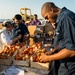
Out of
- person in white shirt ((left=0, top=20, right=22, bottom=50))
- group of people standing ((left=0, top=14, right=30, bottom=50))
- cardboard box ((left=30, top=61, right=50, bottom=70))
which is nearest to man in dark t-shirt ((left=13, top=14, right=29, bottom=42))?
group of people standing ((left=0, top=14, right=30, bottom=50))

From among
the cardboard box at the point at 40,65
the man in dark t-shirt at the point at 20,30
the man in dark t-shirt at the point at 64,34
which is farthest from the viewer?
the man in dark t-shirt at the point at 20,30

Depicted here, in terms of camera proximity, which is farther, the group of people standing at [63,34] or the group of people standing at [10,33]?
the group of people standing at [10,33]

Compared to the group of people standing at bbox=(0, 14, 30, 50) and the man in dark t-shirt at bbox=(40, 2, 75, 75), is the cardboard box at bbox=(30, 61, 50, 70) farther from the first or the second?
the group of people standing at bbox=(0, 14, 30, 50)

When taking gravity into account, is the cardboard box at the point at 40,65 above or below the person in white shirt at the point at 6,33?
below

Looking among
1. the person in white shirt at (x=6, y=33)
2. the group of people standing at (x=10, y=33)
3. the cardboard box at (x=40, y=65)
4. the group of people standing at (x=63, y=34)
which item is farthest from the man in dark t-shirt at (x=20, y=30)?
the group of people standing at (x=63, y=34)

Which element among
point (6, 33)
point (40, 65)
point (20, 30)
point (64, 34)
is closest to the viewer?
point (64, 34)

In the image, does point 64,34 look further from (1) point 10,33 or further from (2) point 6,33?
(1) point 10,33

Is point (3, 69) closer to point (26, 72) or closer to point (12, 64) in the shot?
point (12, 64)

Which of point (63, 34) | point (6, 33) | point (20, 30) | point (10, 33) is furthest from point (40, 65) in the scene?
Answer: point (20, 30)

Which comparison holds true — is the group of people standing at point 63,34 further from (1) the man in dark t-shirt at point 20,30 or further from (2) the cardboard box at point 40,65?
(1) the man in dark t-shirt at point 20,30

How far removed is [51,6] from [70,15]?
34cm

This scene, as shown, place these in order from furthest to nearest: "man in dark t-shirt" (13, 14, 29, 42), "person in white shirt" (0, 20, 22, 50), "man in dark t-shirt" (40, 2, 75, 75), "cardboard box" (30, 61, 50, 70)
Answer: "man in dark t-shirt" (13, 14, 29, 42)
"person in white shirt" (0, 20, 22, 50)
"cardboard box" (30, 61, 50, 70)
"man in dark t-shirt" (40, 2, 75, 75)

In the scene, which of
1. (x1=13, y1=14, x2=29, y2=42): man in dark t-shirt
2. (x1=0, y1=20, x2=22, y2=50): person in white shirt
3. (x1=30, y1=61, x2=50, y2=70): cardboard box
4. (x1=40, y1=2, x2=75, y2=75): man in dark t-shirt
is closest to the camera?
(x1=40, y1=2, x2=75, y2=75): man in dark t-shirt

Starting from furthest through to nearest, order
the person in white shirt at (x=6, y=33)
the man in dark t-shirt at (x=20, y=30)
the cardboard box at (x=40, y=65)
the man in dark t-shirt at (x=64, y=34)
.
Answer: the man in dark t-shirt at (x=20, y=30) → the person in white shirt at (x=6, y=33) → the cardboard box at (x=40, y=65) → the man in dark t-shirt at (x=64, y=34)
